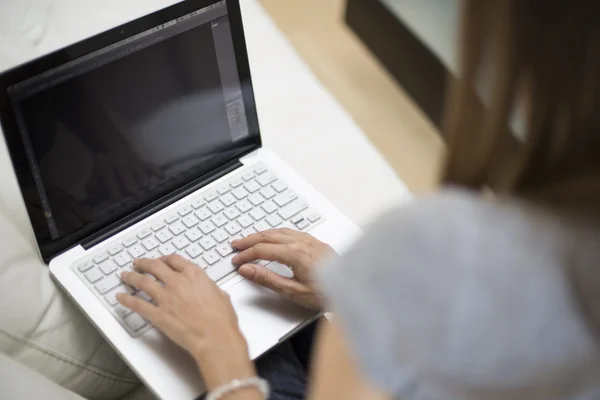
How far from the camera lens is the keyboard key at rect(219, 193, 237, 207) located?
A: 2.87ft

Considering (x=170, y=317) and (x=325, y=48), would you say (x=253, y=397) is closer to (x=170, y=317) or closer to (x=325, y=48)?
(x=170, y=317)

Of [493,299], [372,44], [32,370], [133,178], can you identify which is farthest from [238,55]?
[372,44]

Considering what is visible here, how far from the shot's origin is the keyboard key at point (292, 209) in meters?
0.88

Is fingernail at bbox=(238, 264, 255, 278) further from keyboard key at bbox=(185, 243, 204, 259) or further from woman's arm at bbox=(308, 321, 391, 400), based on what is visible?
woman's arm at bbox=(308, 321, 391, 400)

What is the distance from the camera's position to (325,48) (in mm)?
1814

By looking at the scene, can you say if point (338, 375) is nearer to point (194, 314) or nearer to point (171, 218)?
point (194, 314)

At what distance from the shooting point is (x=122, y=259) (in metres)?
0.81

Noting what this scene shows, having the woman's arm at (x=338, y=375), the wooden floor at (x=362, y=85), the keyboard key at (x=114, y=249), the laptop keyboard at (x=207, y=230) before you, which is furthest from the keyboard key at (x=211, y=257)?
the wooden floor at (x=362, y=85)

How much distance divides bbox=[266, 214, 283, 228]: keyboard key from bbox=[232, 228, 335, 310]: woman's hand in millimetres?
39

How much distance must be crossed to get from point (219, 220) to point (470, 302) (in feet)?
1.73

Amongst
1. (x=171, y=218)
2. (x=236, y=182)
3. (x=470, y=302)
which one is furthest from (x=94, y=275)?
(x=470, y=302)

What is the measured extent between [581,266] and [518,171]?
71mm

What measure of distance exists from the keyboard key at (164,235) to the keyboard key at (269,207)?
130 millimetres

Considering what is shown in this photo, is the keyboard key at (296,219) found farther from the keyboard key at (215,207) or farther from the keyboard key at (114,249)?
the keyboard key at (114,249)
